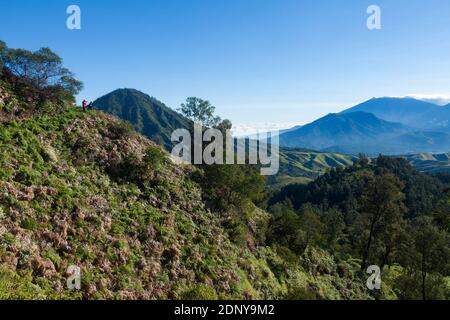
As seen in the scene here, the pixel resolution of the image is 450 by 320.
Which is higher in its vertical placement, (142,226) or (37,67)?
(37,67)

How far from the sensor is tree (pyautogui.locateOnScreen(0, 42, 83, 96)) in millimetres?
42031

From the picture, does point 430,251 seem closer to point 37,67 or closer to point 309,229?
point 309,229

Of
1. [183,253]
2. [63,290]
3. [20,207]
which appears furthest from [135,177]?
[63,290]

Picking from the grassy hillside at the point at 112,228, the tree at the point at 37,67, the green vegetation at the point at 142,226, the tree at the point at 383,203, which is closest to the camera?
the grassy hillside at the point at 112,228

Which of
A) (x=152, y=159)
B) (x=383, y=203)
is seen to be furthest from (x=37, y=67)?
(x=383, y=203)

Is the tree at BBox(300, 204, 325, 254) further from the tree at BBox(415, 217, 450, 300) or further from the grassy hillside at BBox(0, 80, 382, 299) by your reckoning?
→ the tree at BBox(415, 217, 450, 300)

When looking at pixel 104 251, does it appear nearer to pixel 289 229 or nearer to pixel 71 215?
pixel 71 215

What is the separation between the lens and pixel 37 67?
43.6 meters

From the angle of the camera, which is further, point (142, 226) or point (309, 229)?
point (309, 229)

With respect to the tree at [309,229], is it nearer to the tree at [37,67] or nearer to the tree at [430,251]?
the tree at [430,251]

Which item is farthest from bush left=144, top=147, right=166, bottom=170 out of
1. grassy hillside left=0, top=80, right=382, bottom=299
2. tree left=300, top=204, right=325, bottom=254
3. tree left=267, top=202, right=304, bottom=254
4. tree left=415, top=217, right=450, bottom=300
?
tree left=415, top=217, right=450, bottom=300

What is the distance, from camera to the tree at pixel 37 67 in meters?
42.0

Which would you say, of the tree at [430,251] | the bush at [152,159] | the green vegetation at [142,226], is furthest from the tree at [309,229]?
the bush at [152,159]
